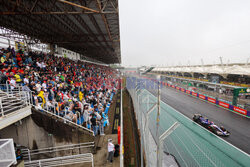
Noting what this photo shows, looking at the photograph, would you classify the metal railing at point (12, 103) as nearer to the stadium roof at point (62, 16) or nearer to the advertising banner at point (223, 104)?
the stadium roof at point (62, 16)

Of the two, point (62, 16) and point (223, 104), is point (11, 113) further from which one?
point (223, 104)

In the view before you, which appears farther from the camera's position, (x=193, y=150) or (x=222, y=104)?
(x=222, y=104)

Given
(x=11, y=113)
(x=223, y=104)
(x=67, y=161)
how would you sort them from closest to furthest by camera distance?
(x=11, y=113) < (x=67, y=161) < (x=223, y=104)

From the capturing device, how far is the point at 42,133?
521 cm

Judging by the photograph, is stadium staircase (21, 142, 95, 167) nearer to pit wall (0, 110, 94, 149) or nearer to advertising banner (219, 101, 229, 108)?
pit wall (0, 110, 94, 149)

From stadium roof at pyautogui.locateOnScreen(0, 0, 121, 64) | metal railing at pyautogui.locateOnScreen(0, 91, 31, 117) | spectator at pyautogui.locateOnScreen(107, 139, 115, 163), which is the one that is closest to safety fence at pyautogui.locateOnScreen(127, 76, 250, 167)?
spectator at pyautogui.locateOnScreen(107, 139, 115, 163)

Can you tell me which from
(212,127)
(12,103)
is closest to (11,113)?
(12,103)

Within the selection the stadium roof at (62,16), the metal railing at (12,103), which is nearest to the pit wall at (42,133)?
the metal railing at (12,103)

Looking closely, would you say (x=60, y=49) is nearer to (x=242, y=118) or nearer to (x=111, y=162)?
(x=111, y=162)

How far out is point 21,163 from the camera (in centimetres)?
334

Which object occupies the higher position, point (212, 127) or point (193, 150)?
point (212, 127)

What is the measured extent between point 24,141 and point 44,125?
109cm

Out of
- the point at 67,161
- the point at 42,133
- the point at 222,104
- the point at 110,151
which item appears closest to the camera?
the point at 110,151

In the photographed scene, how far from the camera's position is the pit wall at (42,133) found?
5.07 meters
